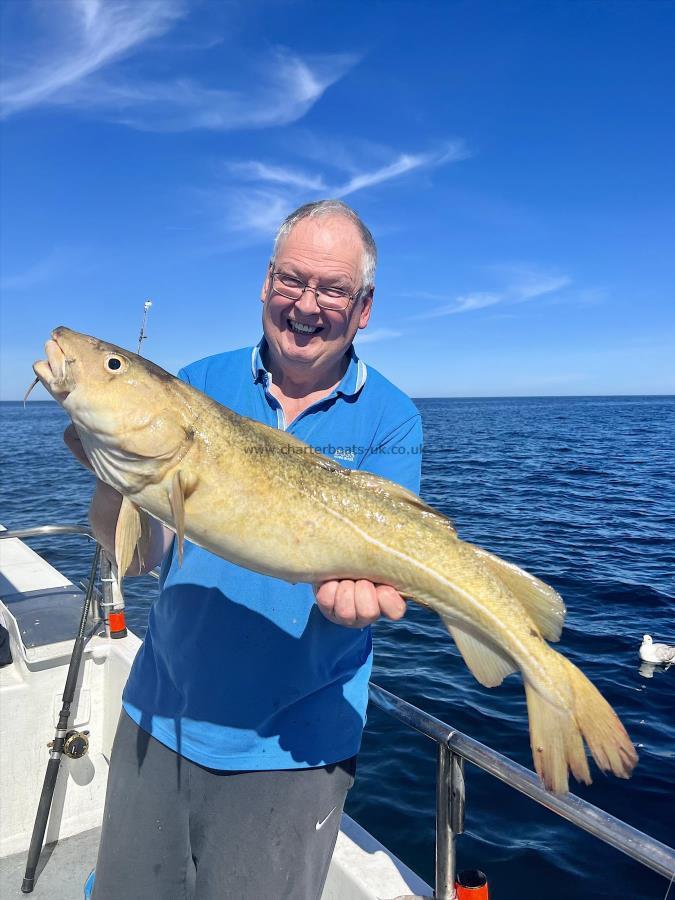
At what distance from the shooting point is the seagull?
10.7 m

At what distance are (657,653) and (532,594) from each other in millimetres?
9483

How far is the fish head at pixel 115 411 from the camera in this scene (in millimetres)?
2832

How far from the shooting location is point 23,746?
492 cm

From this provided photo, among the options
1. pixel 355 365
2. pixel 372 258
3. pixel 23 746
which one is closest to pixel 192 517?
pixel 355 365

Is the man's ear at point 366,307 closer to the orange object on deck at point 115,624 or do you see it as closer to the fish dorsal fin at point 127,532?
the fish dorsal fin at point 127,532

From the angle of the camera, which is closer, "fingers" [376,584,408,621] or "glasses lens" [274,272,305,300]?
"fingers" [376,584,408,621]

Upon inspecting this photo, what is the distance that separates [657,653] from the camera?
10.8 m

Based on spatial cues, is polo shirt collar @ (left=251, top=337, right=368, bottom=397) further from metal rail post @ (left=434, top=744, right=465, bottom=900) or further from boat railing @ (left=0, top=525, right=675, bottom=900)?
metal rail post @ (left=434, top=744, right=465, bottom=900)

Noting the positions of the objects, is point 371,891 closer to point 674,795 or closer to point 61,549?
point 674,795

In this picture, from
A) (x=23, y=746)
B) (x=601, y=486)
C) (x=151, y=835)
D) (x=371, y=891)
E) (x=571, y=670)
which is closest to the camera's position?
(x=571, y=670)

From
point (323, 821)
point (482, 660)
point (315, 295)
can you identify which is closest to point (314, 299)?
point (315, 295)

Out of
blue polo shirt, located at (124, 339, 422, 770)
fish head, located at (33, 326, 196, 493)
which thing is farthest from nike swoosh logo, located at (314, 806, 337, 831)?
fish head, located at (33, 326, 196, 493)

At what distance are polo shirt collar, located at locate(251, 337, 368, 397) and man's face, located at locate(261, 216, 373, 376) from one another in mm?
123

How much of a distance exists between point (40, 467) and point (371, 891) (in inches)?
1604
